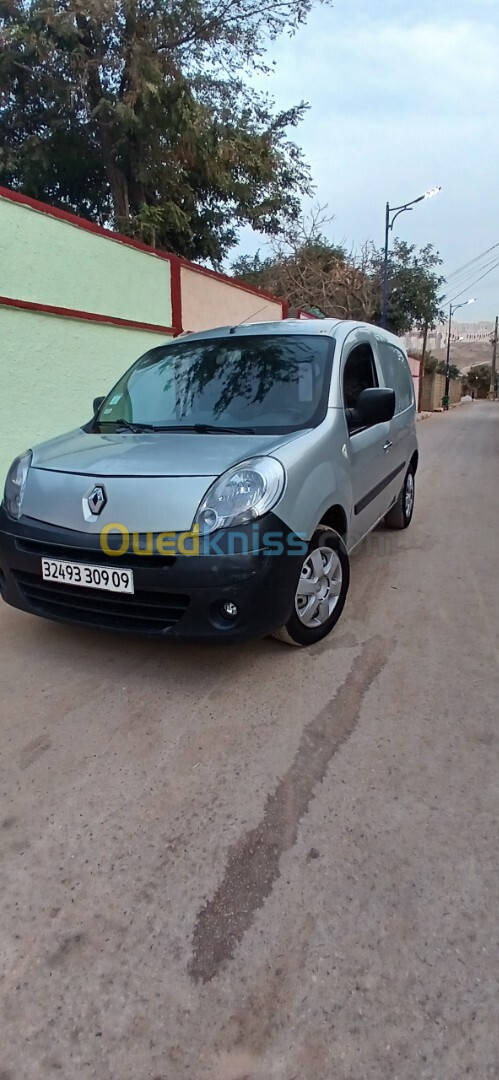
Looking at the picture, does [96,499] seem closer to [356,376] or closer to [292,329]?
[292,329]

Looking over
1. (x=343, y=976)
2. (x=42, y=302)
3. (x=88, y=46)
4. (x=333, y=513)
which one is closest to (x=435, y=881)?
(x=343, y=976)

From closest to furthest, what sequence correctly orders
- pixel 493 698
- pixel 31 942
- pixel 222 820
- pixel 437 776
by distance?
pixel 31 942 → pixel 222 820 → pixel 437 776 → pixel 493 698

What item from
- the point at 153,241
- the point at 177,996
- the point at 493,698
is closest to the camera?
the point at 177,996

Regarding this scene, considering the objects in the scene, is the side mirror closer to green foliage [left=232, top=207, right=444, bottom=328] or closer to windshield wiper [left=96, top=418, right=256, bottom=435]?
windshield wiper [left=96, top=418, right=256, bottom=435]

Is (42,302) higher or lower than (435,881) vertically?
higher

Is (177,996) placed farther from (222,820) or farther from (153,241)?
(153,241)

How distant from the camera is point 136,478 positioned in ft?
8.95

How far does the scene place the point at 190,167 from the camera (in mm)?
11594

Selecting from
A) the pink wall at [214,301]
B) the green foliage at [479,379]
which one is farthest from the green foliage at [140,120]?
the green foliage at [479,379]

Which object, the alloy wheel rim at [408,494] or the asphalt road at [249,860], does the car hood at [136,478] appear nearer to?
the asphalt road at [249,860]

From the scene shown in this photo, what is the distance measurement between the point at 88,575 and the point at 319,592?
4.01ft

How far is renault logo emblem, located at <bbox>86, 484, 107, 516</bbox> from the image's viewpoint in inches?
108

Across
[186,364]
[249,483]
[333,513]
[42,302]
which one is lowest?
[333,513]

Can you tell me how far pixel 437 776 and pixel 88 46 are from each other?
12.0 metres
